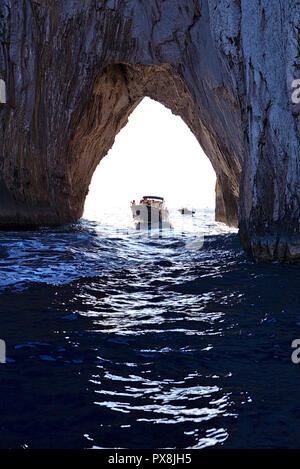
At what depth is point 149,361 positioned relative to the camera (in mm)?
4000

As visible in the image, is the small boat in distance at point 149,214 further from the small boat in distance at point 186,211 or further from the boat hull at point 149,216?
the small boat in distance at point 186,211

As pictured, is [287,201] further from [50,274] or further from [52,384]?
[52,384]

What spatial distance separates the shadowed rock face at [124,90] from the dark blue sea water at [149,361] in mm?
3881

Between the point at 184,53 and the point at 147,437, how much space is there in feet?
52.2

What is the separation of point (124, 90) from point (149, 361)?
59.7ft

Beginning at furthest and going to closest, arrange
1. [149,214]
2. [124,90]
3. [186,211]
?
[186,211] → [149,214] → [124,90]

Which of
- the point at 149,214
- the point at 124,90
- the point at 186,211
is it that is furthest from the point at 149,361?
the point at 186,211

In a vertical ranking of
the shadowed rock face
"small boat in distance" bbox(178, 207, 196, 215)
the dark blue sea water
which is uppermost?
the shadowed rock face

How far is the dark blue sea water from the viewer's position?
2.80m

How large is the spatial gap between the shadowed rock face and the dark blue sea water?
388cm

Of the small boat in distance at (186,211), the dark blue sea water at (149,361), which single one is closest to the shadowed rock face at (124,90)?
the dark blue sea water at (149,361)

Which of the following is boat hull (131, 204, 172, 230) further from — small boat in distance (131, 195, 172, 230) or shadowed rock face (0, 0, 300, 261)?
shadowed rock face (0, 0, 300, 261)

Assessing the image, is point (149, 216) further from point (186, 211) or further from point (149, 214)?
point (186, 211)

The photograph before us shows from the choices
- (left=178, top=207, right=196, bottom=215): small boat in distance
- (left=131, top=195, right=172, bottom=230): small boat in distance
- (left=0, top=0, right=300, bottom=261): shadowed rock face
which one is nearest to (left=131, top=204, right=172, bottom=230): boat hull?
(left=131, top=195, right=172, bottom=230): small boat in distance
